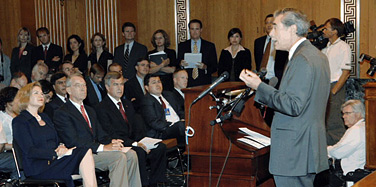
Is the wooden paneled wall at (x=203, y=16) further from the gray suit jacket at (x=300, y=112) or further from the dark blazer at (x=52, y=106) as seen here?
the gray suit jacket at (x=300, y=112)

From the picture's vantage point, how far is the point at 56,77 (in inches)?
257

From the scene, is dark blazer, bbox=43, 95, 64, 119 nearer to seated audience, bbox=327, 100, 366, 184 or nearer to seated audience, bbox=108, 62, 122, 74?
seated audience, bbox=108, 62, 122, 74

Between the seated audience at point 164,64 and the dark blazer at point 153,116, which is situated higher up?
the seated audience at point 164,64

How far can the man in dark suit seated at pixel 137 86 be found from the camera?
23.8 ft

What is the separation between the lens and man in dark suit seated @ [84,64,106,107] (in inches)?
285

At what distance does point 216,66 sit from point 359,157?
10.5 feet

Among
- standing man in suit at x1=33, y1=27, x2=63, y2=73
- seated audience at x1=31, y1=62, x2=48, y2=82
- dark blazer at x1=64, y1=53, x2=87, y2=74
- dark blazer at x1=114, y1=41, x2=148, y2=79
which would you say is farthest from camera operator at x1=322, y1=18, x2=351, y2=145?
standing man in suit at x1=33, y1=27, x2=63, y2=73

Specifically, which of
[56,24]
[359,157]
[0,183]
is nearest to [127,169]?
[0,183]

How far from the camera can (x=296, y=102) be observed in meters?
3.14

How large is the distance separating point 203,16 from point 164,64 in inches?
67.1

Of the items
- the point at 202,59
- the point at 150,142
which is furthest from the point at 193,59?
the point at 150,142

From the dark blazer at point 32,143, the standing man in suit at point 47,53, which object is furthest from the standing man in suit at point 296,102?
the standing man in suit at point 47,53

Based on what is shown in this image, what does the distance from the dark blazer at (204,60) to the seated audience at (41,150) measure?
3.45 m

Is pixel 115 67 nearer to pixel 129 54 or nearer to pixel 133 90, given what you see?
pixel 133 90
